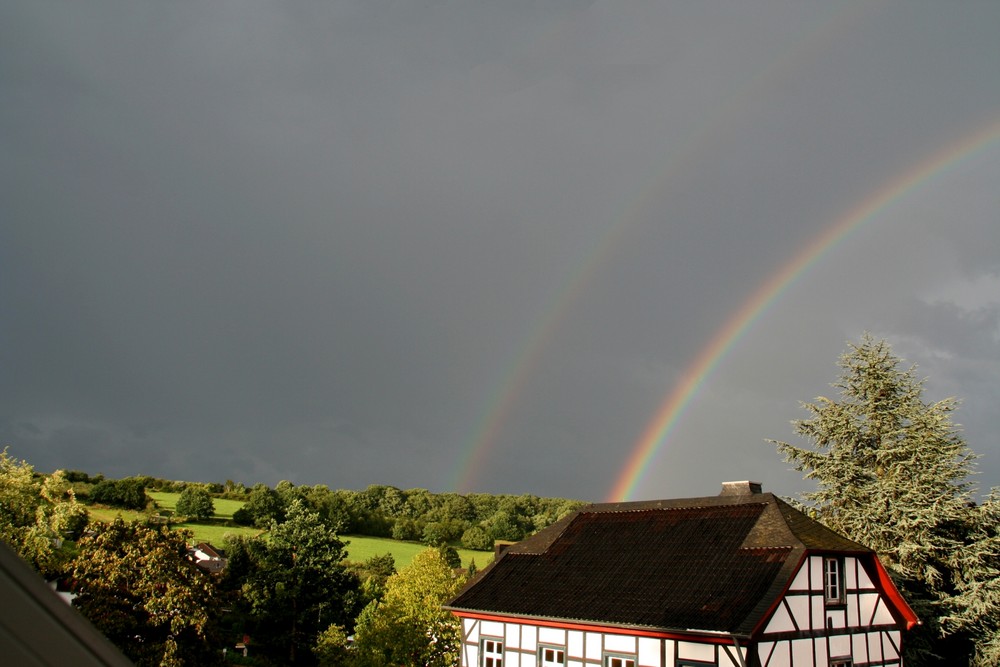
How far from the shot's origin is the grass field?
222ft

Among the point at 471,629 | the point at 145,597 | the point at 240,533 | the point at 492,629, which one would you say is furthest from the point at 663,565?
the point at 240,533

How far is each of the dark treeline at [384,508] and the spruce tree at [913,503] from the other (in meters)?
39.6

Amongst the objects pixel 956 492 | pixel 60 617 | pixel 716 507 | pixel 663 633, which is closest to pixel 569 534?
pixel 716 507

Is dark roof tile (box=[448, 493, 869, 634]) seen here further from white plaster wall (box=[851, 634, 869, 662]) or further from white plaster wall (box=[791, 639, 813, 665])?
white plaster wall (box=[851, 634, 869, 662])

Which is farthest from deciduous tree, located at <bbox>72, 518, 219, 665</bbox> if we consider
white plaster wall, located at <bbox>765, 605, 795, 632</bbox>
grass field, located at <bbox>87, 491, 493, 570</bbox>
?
grass field, located at <bbox>87, 491, 493, 570</bbox>

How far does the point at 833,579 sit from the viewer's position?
23500 mm

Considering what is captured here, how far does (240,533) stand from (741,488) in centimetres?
5331

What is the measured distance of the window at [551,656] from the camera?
23.3m

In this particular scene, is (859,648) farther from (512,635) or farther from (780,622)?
(512,635)

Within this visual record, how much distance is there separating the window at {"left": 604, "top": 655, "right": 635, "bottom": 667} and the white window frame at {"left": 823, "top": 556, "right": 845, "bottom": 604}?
6.55 m

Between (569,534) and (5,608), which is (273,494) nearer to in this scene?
(569,534)

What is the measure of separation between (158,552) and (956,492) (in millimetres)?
31918

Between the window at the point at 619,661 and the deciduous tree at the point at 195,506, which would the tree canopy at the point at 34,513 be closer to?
the window at the point at 619,661

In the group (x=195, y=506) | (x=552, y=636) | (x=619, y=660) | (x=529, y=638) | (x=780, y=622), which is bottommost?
(x=619, y=660)
